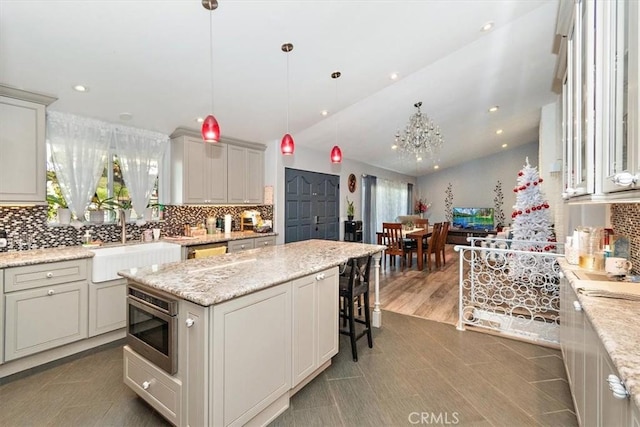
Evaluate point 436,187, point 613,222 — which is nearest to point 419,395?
point 613,222

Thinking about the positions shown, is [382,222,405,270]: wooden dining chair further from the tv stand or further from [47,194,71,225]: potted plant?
[47,194,71,225]: potted plant

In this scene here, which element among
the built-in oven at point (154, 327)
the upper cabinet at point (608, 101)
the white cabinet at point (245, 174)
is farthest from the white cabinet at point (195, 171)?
the upper cabinet at point (608, 101)

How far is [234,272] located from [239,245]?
2258mm

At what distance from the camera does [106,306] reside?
9.32ft

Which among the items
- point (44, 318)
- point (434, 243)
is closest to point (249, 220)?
point (44, 318)

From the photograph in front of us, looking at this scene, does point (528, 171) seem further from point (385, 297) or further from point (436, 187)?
point (436, 187)

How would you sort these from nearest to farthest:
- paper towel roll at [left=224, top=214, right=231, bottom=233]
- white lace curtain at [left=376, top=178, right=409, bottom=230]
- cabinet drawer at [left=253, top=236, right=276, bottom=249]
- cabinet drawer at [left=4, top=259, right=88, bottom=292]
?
cabinet drawer at [left=4, top=259, right=88, bottom=292] → cabinet drawer at [left=253, top=236, right=276, bottom=249] → paper towel roll at [left=224, top=214, right=231, bottom=233] → white lace curtain at [left=376, top=178, right=409, bottom=230]

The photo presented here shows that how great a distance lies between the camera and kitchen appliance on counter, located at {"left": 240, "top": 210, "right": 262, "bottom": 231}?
476 centimetres

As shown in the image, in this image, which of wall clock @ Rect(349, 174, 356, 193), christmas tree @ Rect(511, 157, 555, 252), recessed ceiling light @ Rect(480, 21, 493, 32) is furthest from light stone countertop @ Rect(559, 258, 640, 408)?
wall clock @ Rect(349, 174, 356, 193)

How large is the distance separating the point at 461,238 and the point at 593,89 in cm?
901

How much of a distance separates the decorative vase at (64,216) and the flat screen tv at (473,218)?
1008 centimetres

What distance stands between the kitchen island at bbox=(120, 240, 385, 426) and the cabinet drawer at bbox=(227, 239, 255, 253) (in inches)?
67.7

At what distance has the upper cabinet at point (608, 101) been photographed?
1.03m

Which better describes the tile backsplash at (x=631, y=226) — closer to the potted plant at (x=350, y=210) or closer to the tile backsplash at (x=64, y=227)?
the tile backsplash at (x=64, y=227)
